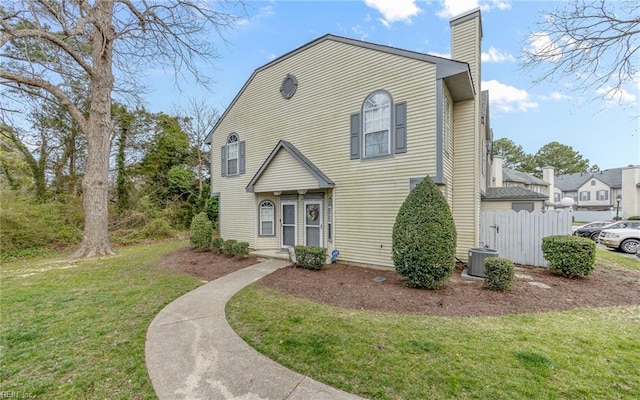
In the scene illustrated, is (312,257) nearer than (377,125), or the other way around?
(312,257)

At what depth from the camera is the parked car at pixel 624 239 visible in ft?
37.3

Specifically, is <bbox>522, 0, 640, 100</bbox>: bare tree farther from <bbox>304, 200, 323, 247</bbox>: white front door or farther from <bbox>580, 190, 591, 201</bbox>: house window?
<bbox>580, 190, 591, 201</bbox>: house window

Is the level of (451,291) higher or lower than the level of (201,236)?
lower

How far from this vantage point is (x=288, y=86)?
31.4ft

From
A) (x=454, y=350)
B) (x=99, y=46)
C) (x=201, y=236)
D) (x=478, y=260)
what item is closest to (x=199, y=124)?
(x=99, y=46)

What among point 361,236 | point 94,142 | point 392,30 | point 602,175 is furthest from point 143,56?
point 602,175

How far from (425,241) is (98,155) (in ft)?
41.0

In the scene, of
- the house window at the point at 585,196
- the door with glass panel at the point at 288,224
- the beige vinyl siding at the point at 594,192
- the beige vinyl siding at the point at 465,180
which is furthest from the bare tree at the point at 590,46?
the house window at the point at 585,196

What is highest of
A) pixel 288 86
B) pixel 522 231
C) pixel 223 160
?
pixel 288 86

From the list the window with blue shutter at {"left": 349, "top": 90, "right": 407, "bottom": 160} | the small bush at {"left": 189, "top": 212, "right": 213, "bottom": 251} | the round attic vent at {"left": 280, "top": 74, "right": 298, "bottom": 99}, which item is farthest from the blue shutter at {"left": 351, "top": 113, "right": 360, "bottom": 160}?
the small bush at {"left": 189, "top": 212, "right": 213, "bottom": 251}

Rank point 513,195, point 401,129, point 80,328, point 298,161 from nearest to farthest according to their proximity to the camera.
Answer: point 80,328, point 401,129, point 298,161, point 513,195

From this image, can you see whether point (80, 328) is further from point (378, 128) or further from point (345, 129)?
point (378, 128)

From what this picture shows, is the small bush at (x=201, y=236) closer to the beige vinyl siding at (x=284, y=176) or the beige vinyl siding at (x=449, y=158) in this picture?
the beige vinyl siding at (x=284, y=176)

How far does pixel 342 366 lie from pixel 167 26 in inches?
421
